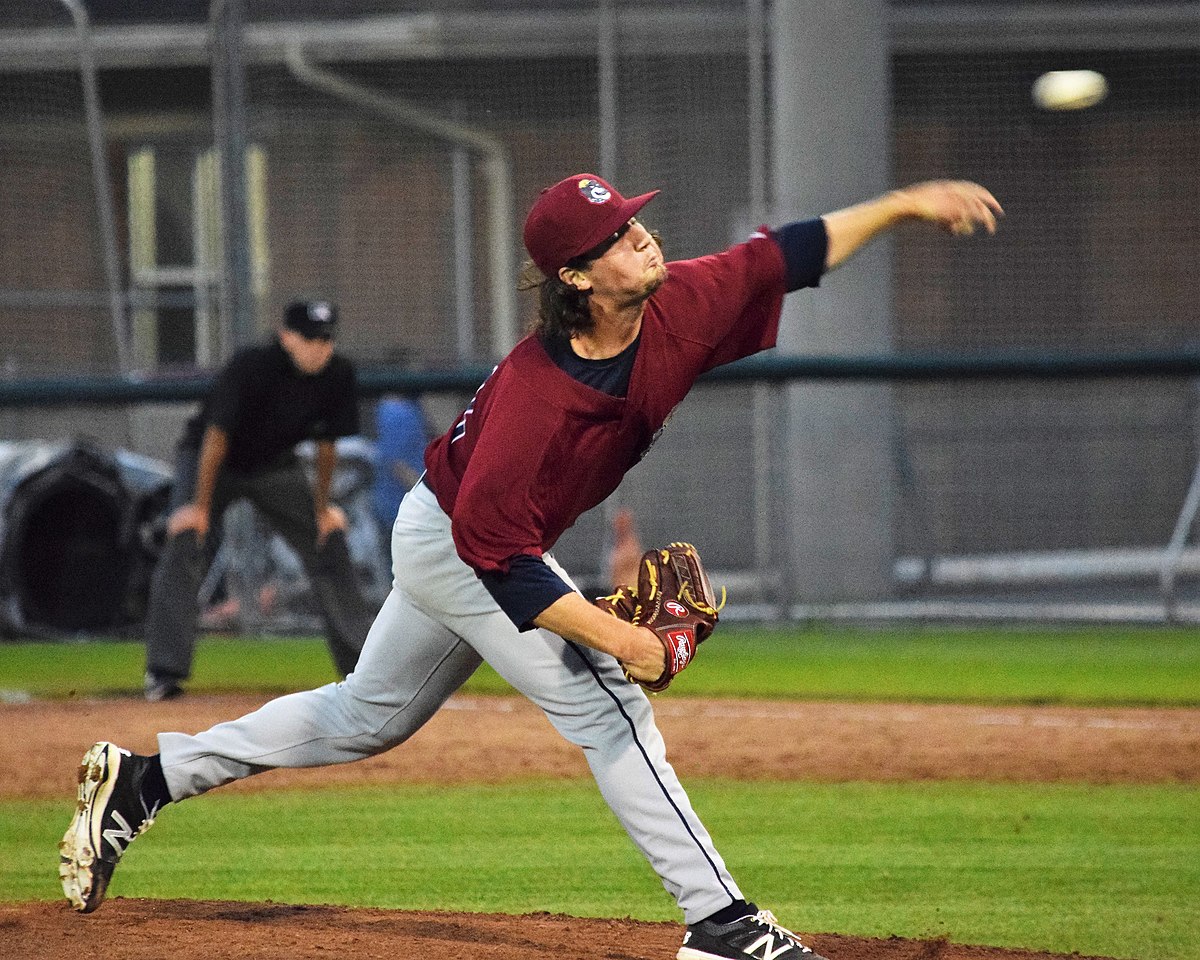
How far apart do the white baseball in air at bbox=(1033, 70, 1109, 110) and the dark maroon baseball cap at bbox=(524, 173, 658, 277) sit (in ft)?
34.2

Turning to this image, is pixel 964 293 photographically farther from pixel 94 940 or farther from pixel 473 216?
pixel 94 940

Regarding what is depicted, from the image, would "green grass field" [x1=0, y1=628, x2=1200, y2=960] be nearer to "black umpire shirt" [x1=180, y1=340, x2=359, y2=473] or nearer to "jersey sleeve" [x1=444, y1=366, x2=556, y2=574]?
"jersey sleeve" [x1=444, y1=366, x2=556, y2=574]

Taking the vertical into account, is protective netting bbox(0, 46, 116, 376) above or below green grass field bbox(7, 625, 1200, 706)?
above

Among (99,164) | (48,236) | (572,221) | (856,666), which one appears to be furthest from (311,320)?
(48,236)

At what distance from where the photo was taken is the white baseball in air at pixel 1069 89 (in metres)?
13.3

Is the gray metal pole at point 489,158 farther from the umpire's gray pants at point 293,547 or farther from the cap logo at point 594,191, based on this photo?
the cap logo at point 594,191

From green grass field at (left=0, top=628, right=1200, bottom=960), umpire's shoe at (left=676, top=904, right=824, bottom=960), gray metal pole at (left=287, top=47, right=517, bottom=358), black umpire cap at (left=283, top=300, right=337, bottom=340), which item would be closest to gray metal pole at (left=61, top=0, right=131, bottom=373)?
gray metal pole at (left=287, top=47, right=517, bottom=358)

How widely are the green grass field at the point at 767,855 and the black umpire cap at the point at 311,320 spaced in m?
2.70

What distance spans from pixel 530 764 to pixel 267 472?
269 cm

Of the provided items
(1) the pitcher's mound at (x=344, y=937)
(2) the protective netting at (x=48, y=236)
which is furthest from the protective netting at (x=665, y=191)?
(1) the pitcher's mound at (x=344, y=937)

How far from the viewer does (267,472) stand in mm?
8828

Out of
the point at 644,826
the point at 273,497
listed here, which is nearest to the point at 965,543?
the point at 273,497

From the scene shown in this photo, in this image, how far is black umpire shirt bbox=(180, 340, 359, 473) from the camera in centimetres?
844

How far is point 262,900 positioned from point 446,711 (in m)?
3.61
